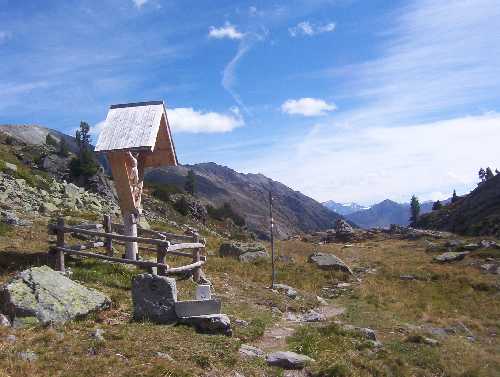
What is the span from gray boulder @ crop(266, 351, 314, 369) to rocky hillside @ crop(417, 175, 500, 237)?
79582 mm

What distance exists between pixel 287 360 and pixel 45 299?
6154 millimetres

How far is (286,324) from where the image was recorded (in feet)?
56.9

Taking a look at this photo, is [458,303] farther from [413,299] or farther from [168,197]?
[168,197]

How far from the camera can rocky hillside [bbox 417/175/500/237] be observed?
3664 inches

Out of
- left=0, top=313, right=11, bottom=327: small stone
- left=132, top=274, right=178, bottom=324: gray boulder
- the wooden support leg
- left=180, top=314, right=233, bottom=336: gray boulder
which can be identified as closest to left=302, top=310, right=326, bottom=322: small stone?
left=180, top=314, right=233, bottom=336: gray boulder

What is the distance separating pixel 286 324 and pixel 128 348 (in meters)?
7.66

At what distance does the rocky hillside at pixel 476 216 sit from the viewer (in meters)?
93.1

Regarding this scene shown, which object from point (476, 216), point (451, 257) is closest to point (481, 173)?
point (476, 216)

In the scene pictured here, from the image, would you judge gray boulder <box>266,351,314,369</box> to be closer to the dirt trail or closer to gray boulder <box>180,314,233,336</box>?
the dirt trail

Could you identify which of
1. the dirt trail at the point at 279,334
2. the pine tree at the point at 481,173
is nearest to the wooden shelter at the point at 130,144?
the dirt trail at the point at 279,334

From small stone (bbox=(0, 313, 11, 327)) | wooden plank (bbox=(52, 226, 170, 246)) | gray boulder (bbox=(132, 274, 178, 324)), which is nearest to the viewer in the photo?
small stone (bbox=(0, 313, 11, 327))

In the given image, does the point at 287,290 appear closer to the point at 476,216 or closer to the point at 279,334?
the point at 279,334

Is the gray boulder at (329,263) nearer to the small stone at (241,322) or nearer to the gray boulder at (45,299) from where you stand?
the small stone at (241,322)

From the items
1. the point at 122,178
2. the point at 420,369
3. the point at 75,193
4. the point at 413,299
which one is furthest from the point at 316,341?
the point at 75,193
